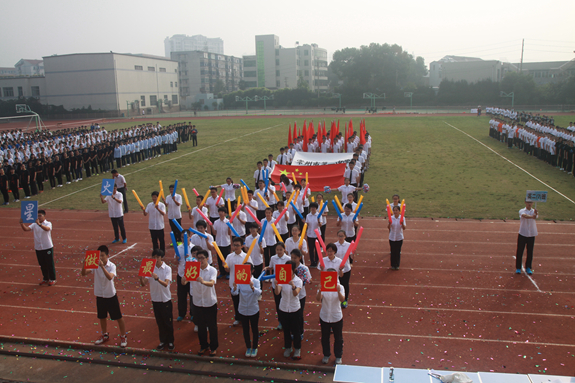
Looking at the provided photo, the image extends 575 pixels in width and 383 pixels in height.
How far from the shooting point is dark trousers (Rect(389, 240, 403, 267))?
385 inches

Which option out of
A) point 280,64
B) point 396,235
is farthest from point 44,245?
point 280,64

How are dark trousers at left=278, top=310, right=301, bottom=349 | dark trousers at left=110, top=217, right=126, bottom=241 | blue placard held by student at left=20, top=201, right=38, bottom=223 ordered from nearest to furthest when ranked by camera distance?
dark trousers at left=278, top=310, right=301, bottom=349 < blue placard held by student at left=20, top=201, right=38, bottom=223 < dark trousers at left=110, top=217, right=126, bottom=241

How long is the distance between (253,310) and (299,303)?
71 centimetres

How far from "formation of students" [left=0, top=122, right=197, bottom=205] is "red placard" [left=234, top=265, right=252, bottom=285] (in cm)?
1552

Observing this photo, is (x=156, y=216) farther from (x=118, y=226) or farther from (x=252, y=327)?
(x=252, y=327)

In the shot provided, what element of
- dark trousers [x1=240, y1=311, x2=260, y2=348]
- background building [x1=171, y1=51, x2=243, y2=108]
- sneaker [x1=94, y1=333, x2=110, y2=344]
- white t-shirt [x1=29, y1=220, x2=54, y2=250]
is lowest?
sneaker [x1=94, y1=333, x2=110, y2=344]

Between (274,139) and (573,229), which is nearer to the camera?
(573,229)

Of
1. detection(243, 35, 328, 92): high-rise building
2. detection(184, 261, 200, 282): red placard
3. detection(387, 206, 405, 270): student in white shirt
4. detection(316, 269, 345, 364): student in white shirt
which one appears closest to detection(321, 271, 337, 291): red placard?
detection(316, 269, 345, 364): student in white shirt

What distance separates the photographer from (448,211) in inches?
568

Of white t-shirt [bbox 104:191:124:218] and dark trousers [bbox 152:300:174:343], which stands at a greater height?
white t-shirt [bbox 104:191:124:218]

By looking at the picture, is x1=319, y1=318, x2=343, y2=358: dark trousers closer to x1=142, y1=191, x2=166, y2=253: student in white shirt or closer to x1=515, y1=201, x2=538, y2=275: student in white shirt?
x1=515, y1=201, x2=538, y2=275: student in white shirt

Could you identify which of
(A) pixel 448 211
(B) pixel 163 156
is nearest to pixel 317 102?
(B) pixel 163 156

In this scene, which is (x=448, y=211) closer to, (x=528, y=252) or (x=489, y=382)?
(x=528, y=252)

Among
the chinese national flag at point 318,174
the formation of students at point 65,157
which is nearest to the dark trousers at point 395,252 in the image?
the chinese national flag at point 318,174
